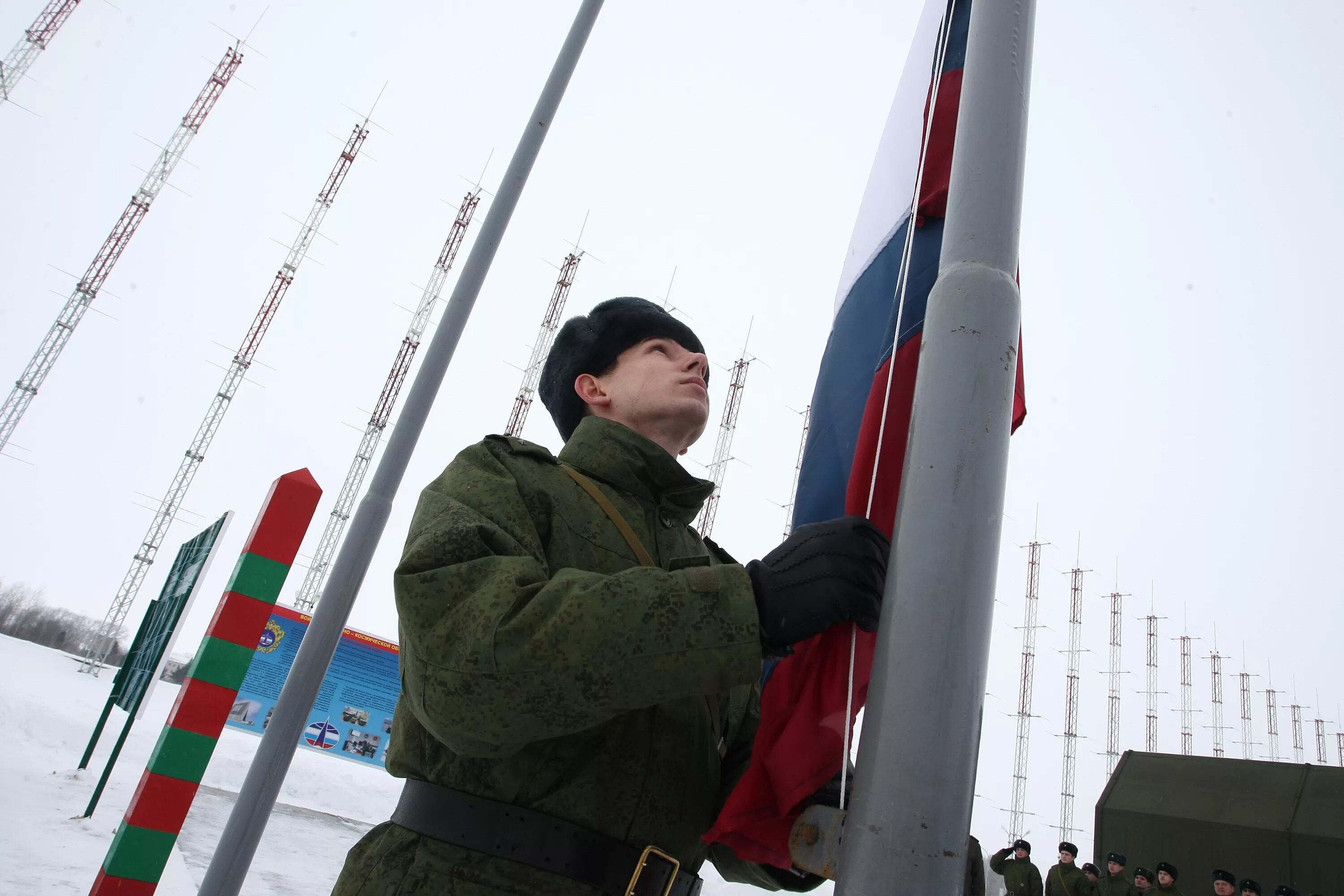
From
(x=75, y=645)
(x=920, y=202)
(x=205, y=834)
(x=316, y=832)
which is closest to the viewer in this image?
(x=920, y=202)

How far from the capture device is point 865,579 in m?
0.88

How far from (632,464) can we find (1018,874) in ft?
31.5

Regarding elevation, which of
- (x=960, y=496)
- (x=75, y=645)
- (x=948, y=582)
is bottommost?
(x=75, y=645)

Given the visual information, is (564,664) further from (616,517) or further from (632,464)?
(632,464)

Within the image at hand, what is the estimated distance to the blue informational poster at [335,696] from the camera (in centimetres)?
916

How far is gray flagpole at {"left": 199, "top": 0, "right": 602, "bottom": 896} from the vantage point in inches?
106

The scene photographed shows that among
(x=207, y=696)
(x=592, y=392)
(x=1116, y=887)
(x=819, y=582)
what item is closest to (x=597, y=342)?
(x=592, y=392)

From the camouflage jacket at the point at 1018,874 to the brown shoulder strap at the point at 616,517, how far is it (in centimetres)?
954

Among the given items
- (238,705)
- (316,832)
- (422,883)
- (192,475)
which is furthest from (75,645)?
(422,883)

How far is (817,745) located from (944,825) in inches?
8.1

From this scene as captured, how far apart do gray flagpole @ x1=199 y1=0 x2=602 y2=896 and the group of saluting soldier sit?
304 inches

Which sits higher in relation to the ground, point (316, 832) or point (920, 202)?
point (920, 202)

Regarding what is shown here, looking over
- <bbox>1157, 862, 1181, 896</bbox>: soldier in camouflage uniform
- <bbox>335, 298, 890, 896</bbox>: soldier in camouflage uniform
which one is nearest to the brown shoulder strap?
<bbox>335, 298, 890, 896</bbox>: soldier in camouflage uniform

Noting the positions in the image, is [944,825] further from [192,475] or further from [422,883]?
[192,475]
